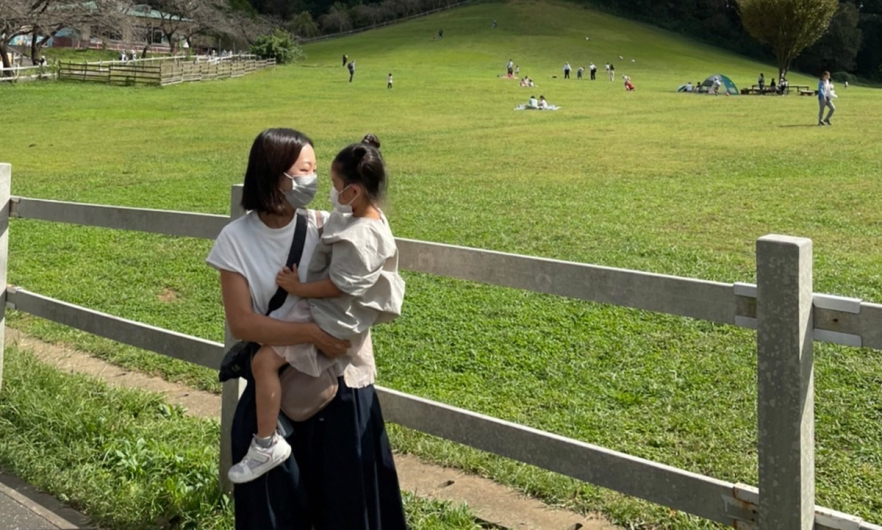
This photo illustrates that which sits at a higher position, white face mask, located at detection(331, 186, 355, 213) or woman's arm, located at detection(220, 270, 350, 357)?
white face mask, located at detection(331, 186, 355, 213)

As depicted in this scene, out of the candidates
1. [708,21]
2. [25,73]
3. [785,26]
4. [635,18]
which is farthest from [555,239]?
[635,18]

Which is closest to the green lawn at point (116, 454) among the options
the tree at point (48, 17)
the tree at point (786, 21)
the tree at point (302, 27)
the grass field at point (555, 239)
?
the grass field at point (555, 239)

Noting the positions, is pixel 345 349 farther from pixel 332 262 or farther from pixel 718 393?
pixel 718 393

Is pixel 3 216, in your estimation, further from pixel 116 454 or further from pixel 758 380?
pixel 758 380

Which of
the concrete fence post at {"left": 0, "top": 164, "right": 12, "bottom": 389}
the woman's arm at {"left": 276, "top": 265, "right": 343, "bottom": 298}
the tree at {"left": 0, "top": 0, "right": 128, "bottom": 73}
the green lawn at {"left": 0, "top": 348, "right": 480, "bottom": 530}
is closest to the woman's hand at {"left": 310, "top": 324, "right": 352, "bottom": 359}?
the woman's arm at {"left": 276, "top": 265, "right": 343, "bottom": 298}

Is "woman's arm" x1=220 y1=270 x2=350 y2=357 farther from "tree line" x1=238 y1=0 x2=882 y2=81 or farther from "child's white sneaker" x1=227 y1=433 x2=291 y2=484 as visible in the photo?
"tree line" x1=238 y1=0 x2=882 y2=81

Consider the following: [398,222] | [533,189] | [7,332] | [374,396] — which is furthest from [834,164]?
[374,396]

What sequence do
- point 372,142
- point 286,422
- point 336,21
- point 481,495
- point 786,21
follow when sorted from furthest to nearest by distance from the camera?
1. point 336,21
2. point 786,21
3. point 481,495
4. point 372,142
5. point 286,422

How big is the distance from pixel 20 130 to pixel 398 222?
20.8 m

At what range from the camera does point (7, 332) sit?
7.96m

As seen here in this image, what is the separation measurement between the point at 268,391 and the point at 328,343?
0.27 metres

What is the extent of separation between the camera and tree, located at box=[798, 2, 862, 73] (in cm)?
9219

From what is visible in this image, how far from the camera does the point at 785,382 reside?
270 centimetres

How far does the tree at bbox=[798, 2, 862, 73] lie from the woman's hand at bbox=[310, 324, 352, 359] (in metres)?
99.4
